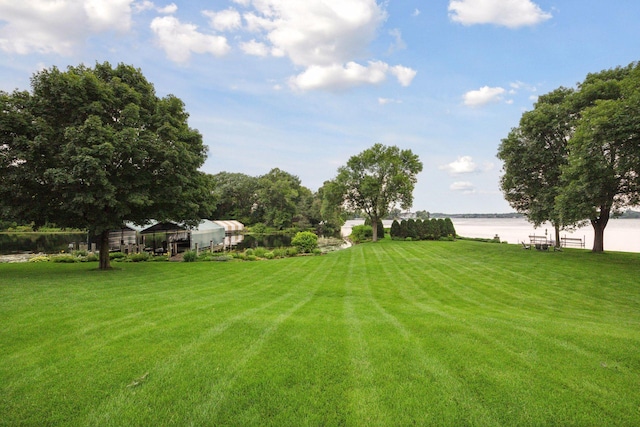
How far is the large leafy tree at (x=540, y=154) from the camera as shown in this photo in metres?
22.4

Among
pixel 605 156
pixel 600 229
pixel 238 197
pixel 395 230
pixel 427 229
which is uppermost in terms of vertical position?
pixel 238 197

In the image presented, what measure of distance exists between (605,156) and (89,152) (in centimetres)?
2460

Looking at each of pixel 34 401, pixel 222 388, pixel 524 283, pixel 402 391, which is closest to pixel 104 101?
pixel 34 401

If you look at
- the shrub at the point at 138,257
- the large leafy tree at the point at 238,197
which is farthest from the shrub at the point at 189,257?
the large leafy tree at the point at 238,197

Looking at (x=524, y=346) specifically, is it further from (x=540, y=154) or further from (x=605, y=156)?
(x=540, y=154)

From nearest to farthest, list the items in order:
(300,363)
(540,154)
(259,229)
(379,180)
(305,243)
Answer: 1. (300,363)
2. (540,154)
3. (305,243)
4. (379,180)
5. (259,229)

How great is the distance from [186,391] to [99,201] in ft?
37.1

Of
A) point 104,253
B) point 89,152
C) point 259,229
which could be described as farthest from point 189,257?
point 259,229

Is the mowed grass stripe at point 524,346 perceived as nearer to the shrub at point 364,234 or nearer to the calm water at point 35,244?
the calm water at point 35,244

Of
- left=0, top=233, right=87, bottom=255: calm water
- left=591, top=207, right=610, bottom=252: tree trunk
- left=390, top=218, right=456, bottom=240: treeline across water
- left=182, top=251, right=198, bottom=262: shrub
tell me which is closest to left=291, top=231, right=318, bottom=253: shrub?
left=182, top=251, right=198, bottom=262: shrub

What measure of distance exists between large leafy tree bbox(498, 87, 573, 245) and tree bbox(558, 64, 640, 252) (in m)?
3.58

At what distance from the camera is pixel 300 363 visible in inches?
165

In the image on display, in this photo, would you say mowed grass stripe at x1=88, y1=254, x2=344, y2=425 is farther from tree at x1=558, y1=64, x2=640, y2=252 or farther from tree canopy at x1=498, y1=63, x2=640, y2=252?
tree canopy at x1=498, y1=63, x2=640, y2=252

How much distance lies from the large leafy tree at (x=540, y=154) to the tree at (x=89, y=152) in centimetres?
2481
